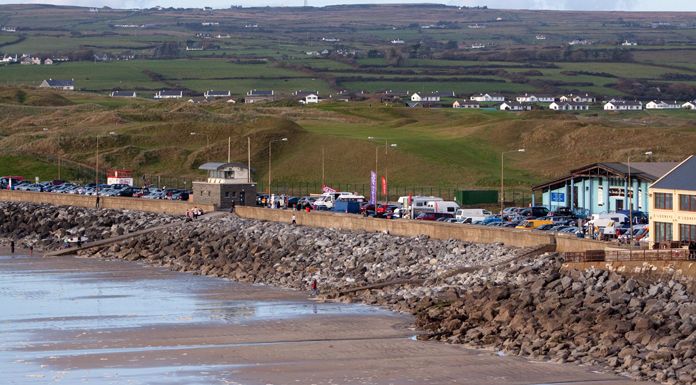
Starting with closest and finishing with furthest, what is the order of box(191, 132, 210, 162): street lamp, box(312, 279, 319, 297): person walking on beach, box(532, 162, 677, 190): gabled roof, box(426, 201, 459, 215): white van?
box(312, 279, 319, 297): person walking on beach
box(532, 162, 677, 190): gabled roof
box(426, 201, 459, 215): white van
box(191, 132, 210, 162): street lamp

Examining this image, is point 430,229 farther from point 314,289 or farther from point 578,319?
point 578,319

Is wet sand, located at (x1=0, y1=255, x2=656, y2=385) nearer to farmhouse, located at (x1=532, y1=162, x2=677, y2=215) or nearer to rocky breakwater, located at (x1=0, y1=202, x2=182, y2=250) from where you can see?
rocky breakwater, located at (x1=0, y1=202, x2=182, y2=250)

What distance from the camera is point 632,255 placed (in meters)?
50.0

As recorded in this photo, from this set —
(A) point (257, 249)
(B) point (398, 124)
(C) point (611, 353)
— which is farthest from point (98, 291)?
(B) point (398, 124)

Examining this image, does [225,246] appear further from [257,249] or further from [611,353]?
[611,353]

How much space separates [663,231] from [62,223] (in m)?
42.5

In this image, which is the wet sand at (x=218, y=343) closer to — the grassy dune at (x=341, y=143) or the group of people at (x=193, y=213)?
the group of people at (x=193, y=213)

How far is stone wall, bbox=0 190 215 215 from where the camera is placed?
8631cm

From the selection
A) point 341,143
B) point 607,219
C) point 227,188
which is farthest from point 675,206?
point 341,143

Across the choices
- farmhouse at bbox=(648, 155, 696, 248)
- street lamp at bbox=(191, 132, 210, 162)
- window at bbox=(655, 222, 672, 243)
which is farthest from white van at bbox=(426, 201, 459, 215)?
street lamp at bbox=(191, 132, 210, 162)

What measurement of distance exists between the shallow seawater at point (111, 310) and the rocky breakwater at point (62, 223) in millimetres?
10874

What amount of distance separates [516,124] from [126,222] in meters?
49.7

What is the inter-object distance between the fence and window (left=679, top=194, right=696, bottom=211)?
3632 millimetres

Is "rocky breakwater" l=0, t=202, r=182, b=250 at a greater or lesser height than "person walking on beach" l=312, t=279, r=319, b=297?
greater
